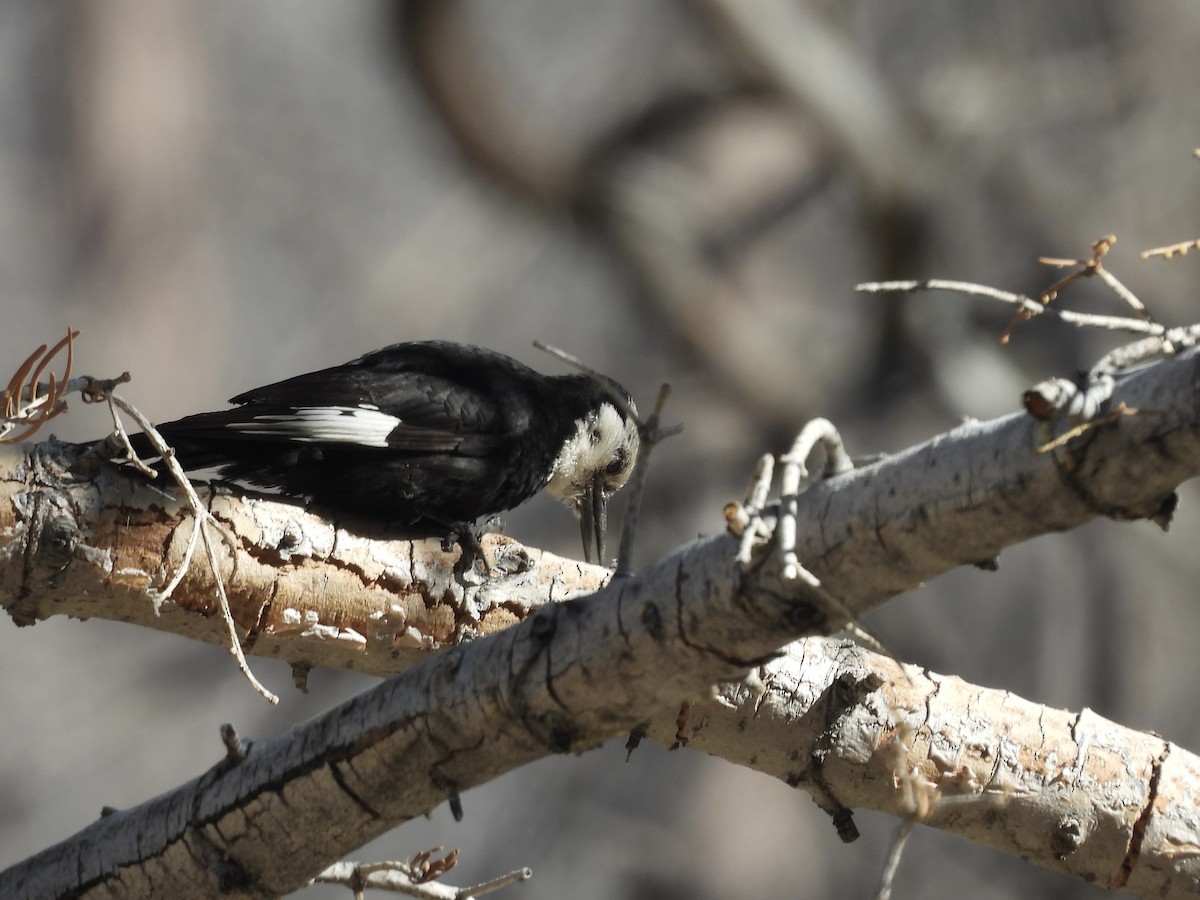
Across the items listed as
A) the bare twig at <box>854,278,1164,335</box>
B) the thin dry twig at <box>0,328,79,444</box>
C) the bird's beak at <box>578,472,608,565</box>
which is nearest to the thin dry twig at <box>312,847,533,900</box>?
the thin dry twig at <box>0,328,79,444</box>

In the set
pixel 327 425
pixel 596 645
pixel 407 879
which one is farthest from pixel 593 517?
pixel 596 645

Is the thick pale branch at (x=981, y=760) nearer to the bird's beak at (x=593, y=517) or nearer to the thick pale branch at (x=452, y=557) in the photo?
the thick pale branch at (x=452, y=557)

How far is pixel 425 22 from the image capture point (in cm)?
620

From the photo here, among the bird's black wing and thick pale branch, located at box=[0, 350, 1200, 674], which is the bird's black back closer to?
the bird's black wing

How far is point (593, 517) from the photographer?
364cm

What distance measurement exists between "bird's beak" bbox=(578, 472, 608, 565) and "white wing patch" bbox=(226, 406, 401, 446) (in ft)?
3.36

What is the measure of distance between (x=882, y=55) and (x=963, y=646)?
10.3 feet

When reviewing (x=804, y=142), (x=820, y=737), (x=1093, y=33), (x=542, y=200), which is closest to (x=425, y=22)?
(x=542, y=200)

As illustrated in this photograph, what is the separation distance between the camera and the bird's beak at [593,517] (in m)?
3.59

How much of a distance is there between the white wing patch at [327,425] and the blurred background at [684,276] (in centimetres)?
304

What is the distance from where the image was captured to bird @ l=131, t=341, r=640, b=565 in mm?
2436

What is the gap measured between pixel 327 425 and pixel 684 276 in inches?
161

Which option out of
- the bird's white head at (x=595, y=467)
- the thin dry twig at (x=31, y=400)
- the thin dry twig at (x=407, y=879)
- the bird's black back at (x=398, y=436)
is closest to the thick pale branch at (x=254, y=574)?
the thin dry twig at (x=31, y=400)

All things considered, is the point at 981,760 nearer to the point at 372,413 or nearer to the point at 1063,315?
the point at 1063,315
